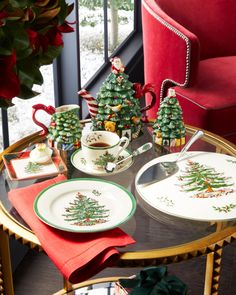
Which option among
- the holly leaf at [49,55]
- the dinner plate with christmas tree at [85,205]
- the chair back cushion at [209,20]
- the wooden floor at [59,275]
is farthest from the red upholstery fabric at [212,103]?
the holly leaf at [49,55]

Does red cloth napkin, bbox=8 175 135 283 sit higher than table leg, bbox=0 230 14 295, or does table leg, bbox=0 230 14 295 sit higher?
red cloth napkin, bbox=8 175 135 283

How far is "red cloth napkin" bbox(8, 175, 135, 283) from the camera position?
97 centimetres

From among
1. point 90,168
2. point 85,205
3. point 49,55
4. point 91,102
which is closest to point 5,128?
point 91,102

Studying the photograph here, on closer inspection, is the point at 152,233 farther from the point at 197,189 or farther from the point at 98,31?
the point at 98,31

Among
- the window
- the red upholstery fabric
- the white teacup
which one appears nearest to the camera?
the white teacup

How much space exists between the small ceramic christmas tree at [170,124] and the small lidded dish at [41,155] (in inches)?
11.8

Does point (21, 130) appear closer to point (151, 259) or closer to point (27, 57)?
point (151, 259)

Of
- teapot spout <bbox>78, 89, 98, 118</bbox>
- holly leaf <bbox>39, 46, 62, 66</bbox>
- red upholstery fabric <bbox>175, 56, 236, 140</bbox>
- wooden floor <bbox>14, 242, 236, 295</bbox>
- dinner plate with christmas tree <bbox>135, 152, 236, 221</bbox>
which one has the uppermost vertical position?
holly leaf <bbox>39, 46, 62, 66</bbox>

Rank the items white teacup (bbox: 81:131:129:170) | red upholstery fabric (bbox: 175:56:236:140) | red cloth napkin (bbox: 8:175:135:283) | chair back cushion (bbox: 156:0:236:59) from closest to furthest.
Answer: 1. red cloth napkin (bbox: 8:175:135:283)
2. white teacup (bbox: 81:131:129:170)
3. red upholstery fabric (bbox: 175:56:236:140)
4. chair back cushion (bbox: 156:0:236:59)

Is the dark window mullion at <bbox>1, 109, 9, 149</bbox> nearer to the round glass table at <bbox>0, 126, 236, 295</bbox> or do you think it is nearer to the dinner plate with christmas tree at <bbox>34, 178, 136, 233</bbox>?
the round glass table at <bbox>0, 126, 236, 295</bbox>

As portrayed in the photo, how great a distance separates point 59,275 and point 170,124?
715 millimetres

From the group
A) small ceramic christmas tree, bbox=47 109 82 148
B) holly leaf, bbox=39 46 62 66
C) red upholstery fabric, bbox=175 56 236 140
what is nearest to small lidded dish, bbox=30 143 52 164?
small ceramic christmas tree, bbox=47 109 82 148

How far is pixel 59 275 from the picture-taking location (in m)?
1.77

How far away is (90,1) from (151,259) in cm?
175
